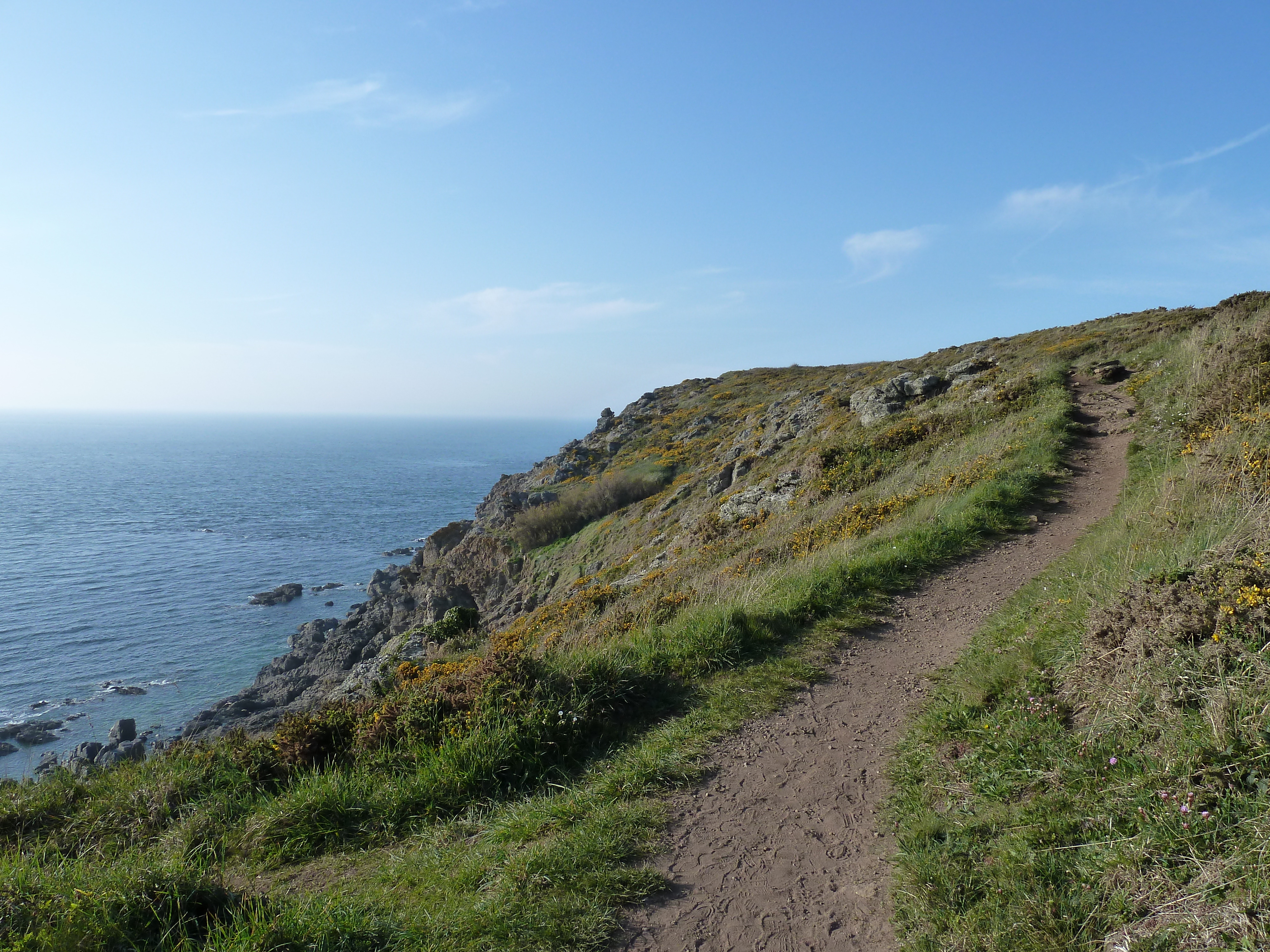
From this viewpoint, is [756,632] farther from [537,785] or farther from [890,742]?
[537,785]

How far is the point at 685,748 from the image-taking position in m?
6.03

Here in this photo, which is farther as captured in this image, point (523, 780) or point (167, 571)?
point (167, 571)

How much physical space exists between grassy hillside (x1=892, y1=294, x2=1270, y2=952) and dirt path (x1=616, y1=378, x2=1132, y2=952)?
29cm

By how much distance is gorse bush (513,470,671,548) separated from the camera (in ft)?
114

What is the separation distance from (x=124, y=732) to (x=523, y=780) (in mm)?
22184

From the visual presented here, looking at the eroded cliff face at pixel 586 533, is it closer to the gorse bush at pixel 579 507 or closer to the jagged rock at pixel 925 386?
the jagged rock at pixel 925 386

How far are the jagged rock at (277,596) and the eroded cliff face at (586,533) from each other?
4.72m

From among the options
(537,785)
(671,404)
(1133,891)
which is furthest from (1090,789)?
(671,404)

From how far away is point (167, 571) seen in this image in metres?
42.4

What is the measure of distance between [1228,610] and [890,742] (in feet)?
8.85

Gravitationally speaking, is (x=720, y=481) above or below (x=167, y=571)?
above

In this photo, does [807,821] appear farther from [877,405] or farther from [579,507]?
[579,507]

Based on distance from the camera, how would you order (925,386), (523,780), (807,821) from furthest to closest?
(925,386) → (523,780) → (807,821)

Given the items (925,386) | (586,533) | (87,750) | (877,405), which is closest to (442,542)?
(586,533)
